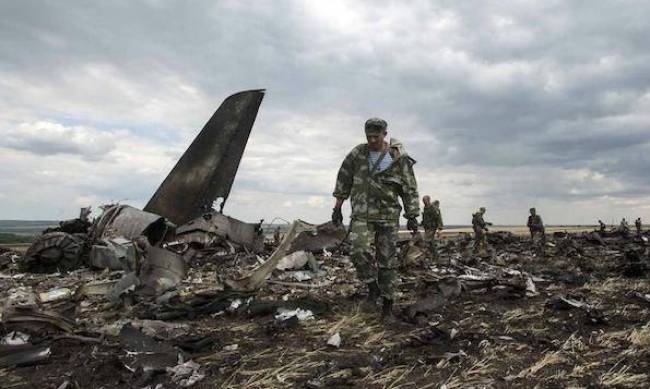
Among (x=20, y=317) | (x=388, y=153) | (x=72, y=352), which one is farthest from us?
(x=388, y=153)

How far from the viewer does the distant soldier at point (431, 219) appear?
13266 millimetres

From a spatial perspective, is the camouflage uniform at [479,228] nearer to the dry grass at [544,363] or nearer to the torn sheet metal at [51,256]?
the torn sheet metal at [51,256]

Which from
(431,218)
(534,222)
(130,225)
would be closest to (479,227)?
(431,218)

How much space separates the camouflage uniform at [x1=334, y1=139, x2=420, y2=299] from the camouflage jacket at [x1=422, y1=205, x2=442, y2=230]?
28.1ft

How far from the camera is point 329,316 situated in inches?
200

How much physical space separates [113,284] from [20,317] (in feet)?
7.48

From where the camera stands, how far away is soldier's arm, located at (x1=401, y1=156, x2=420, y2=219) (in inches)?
212

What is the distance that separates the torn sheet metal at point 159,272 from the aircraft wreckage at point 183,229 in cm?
1

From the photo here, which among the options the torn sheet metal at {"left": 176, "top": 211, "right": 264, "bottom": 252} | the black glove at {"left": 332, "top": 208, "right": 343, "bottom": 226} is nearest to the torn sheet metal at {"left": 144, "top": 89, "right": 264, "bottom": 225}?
the torn sheet metal at {"left": 176, "top": 211, "right": 264, "bottom": 252}

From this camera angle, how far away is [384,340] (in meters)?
4.25

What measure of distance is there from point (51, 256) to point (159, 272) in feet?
15.0

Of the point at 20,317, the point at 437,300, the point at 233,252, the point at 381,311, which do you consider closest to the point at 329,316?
the point at 381,311

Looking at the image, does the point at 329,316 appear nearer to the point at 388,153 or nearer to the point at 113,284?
the point at 388,153

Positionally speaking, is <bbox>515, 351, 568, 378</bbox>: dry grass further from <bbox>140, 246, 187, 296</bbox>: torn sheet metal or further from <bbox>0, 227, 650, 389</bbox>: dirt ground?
<bbox>140, 246, 187, 296</bbox>: torn sheet metal
